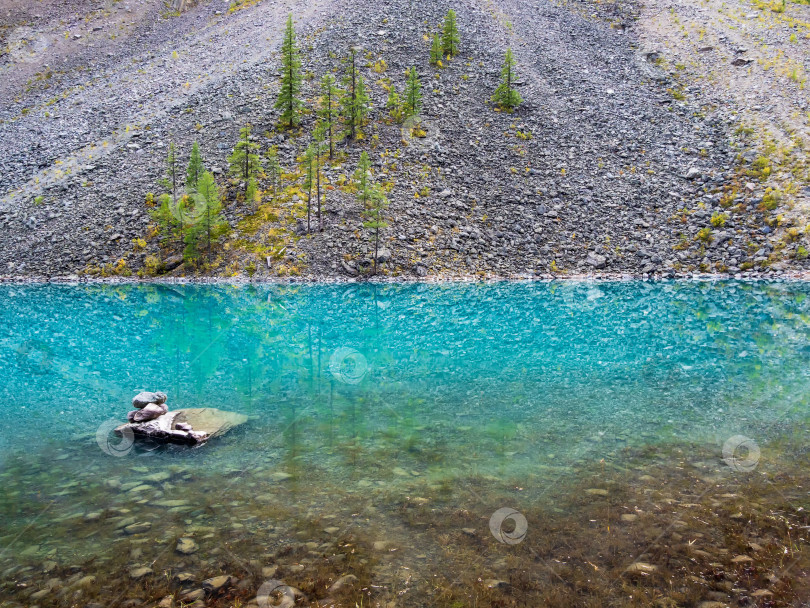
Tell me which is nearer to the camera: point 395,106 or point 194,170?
point 194,170

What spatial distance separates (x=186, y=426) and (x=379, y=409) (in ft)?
19.0

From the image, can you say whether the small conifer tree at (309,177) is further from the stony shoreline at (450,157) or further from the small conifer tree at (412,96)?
the small conifer tree at (412,96)

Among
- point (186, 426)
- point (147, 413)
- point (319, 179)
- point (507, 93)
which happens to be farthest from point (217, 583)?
point (507, 93)

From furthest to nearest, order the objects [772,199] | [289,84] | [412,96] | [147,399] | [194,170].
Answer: [412,96] < [289,84] < [194,170] < [772,199] < [147,399]

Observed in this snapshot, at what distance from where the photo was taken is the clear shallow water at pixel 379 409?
9.69 m

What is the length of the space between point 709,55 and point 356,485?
236 feet

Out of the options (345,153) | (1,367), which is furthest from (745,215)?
(1,367)

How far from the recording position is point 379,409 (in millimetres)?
16125

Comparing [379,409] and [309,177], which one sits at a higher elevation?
[309,177]

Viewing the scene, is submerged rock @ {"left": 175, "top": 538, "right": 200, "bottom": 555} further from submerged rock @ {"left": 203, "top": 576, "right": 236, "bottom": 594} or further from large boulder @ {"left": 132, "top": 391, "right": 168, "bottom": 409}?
large boulder @ {"left": 132, "top": 391, "right": 168, "bottom": 409}

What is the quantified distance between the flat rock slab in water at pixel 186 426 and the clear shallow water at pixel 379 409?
2.23ft

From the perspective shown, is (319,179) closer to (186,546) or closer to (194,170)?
(194,170)

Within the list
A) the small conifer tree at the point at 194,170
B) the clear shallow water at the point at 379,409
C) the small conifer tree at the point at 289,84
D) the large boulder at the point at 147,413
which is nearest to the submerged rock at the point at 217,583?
the clear shallow water at the point at 379,409

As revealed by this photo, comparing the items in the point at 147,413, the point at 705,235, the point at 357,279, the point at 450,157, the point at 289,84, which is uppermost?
the point at 289,84
